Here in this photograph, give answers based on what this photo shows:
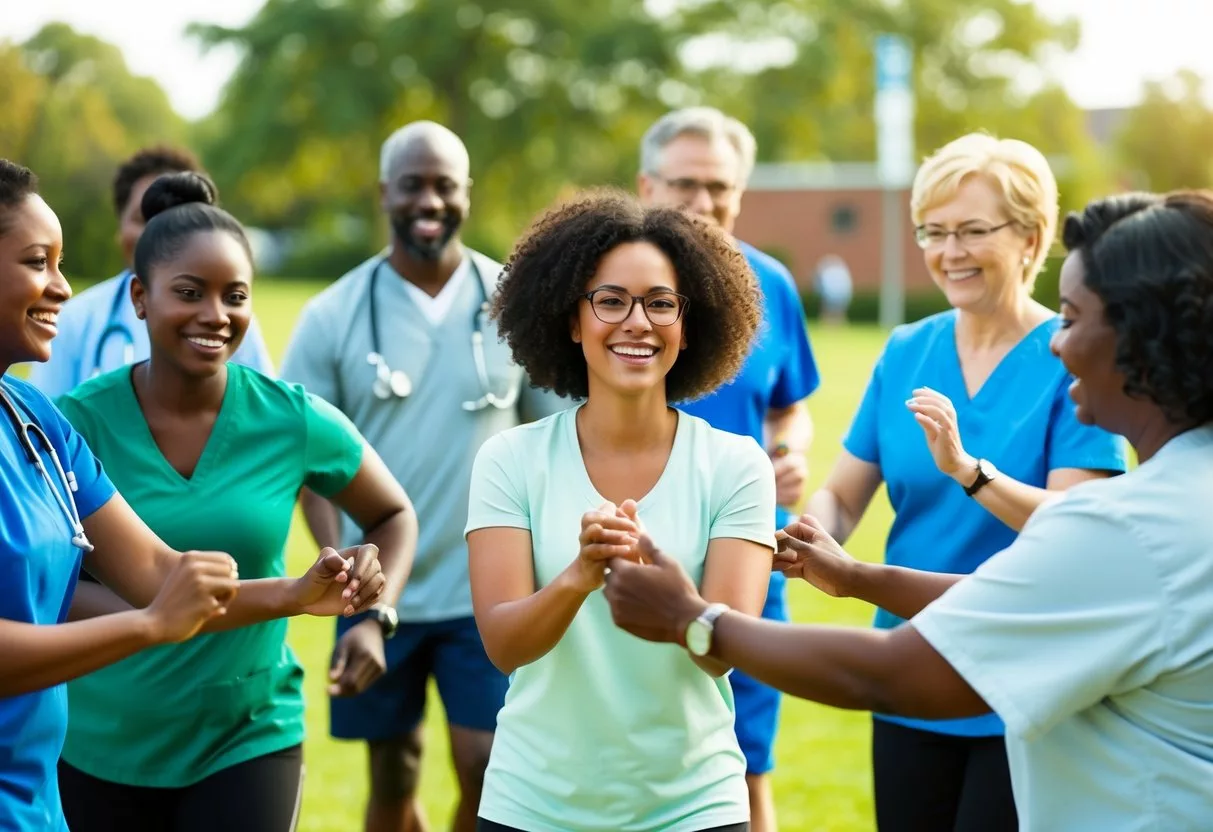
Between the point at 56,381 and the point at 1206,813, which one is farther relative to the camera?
the point at 56,381

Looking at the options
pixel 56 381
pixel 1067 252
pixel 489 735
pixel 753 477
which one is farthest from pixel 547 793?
pixel 56 381

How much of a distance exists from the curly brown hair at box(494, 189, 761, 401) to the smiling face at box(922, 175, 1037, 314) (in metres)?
0.89

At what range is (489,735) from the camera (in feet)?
17.8

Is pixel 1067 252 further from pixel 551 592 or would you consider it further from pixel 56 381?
pixel 56 381

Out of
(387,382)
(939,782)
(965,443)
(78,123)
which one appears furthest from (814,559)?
(78,123)

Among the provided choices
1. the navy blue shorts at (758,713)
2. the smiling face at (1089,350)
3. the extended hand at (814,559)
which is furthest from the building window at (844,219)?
the smiling face at (1089,350)

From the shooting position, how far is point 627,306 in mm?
3580

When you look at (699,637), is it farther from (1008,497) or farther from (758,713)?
(758,713)

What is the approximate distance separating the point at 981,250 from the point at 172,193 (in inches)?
98.9

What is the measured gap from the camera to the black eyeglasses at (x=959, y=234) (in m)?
4.49

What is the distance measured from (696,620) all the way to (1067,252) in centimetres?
103

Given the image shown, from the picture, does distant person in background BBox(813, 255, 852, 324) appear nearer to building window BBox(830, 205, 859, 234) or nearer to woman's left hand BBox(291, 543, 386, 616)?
building window BBox(830, 205, 859, 234)

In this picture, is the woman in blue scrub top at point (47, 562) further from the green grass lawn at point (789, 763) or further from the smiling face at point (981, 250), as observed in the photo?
the green grass lawn at point (789, 763)

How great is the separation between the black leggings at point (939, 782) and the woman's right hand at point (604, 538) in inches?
63.8
